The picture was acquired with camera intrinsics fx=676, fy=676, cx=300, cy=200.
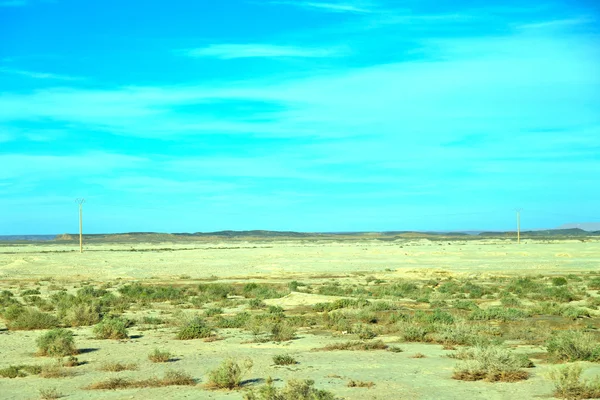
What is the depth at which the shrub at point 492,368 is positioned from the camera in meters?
14.8

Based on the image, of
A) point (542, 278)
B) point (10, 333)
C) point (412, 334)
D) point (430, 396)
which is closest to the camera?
point (430, 396)

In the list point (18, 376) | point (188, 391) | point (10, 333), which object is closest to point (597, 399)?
point (188, 391)

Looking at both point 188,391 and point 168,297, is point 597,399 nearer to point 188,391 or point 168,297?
point 188,391

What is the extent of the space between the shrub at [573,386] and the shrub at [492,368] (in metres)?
1.80

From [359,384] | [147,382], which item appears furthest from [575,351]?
[147,382]

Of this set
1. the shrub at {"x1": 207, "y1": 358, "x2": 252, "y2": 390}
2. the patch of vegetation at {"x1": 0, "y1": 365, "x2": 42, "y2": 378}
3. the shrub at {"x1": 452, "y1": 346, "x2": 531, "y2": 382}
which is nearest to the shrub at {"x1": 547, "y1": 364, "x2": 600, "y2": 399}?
the shrub at {"x1": 452, "y1": 346, "x2": 531, "y2": 382}

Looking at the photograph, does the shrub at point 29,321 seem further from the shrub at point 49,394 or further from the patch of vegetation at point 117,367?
the shrub at point 49,394

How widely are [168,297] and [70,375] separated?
20.2 m

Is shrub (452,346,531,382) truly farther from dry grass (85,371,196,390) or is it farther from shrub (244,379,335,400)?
dry grass (85,371,196,390)

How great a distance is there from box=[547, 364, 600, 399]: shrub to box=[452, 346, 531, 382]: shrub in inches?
70.9

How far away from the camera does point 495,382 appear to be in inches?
578

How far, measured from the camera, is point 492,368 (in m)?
14.9

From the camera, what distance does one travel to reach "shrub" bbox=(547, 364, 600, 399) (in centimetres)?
1270

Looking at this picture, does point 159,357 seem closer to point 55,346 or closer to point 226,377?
point 55,346
